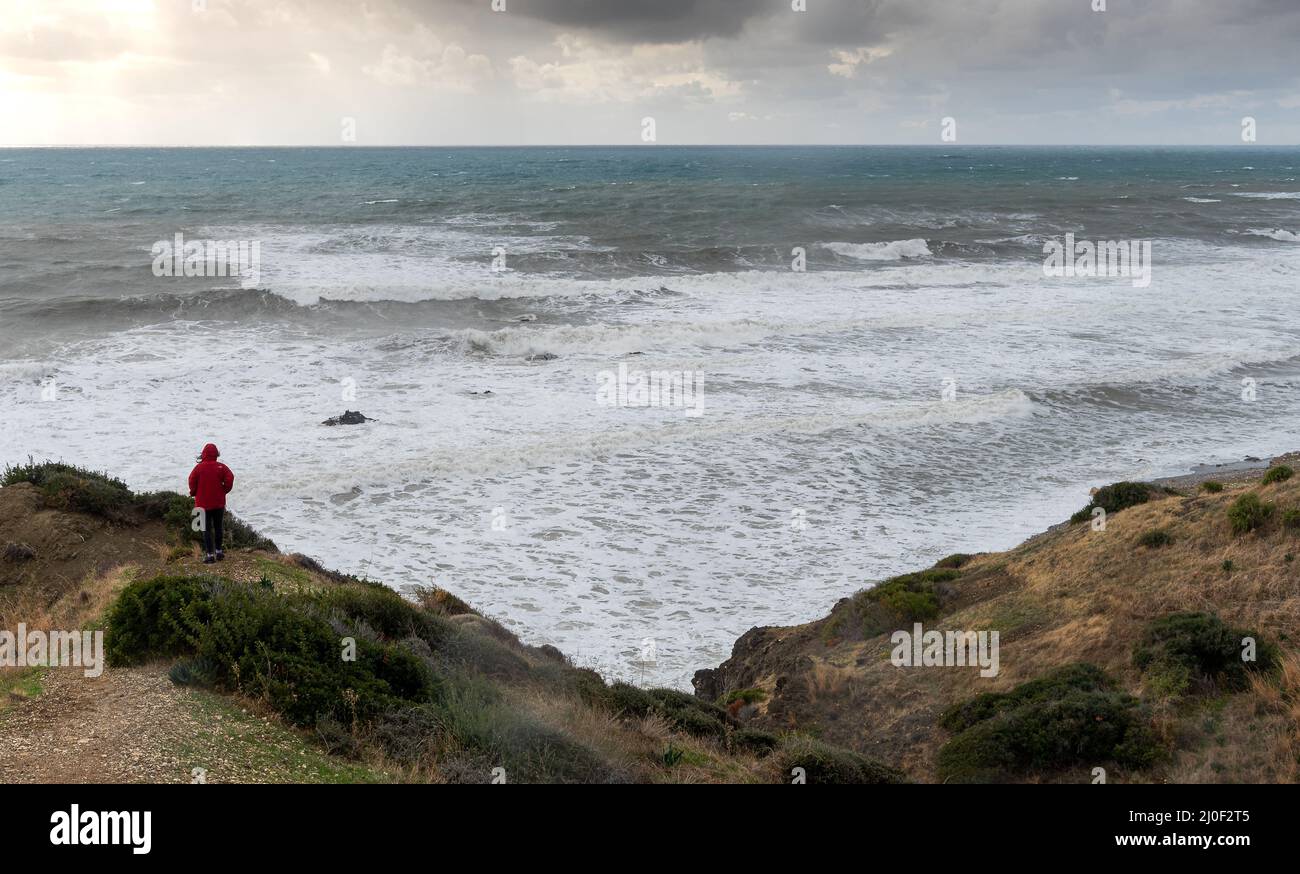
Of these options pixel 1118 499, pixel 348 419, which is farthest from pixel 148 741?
pixel 348 419

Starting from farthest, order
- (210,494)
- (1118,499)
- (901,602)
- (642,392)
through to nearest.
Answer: (642,392) → (1118,499) → (901,602) → (210,494)

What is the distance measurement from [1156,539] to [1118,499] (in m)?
2.90

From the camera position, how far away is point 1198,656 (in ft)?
27.4

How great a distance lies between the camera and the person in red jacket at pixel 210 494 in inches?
428

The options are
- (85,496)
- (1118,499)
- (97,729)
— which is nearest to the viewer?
(97,729)

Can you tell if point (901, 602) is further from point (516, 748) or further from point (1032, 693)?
point (516, 748)

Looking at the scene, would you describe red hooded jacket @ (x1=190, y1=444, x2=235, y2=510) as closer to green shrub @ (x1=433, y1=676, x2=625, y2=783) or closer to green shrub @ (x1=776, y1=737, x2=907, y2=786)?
green shrub @ (x1=433, y1=676, x2=625, y2=783)

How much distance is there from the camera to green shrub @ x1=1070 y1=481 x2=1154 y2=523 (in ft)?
45.0

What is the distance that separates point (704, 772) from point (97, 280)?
38580 millimetres

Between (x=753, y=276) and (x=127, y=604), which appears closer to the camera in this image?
(x=127, y=604)
